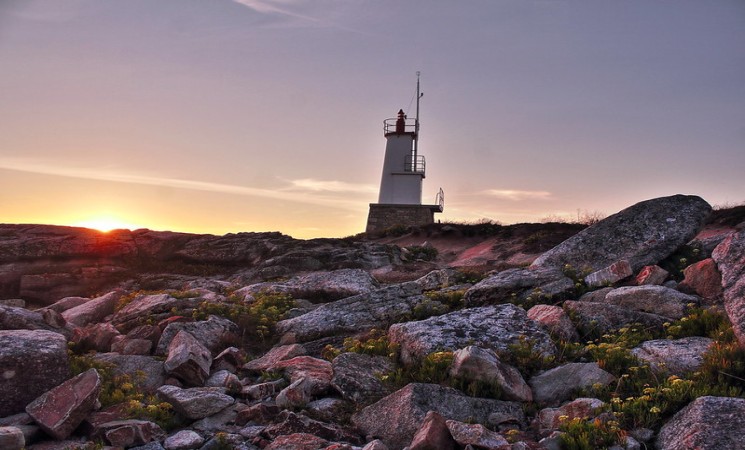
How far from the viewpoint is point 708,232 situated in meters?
28.1

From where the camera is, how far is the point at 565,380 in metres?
8.08

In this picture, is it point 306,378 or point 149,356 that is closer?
point 306,378

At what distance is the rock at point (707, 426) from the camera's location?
593 cm

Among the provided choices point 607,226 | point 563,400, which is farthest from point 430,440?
point 607,226

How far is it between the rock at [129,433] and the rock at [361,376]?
235 cm

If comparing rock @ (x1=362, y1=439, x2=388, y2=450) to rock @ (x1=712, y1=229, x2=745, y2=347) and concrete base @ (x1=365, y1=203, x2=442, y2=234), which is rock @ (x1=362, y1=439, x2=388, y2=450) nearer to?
rock @ (x1=712, y1=229, x2=745, y2=347)

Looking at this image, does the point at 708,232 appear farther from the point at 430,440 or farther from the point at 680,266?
the point at 430,440

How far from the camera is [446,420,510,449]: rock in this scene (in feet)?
20.5

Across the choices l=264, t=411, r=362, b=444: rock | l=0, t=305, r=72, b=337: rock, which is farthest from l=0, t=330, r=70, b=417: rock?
l=264, t=411, r=362, b=444: rock

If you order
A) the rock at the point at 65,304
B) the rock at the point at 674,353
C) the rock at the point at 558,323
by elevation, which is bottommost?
the rock at the point at 65,304

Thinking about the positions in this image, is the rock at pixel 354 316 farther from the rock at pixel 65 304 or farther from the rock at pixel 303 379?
the rock at pixel 65 304

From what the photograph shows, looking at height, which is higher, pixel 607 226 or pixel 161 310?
pixel 607 226

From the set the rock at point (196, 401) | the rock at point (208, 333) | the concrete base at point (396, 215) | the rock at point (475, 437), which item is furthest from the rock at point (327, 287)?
the concrete base at point (396, 215)

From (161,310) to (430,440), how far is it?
8.52m
